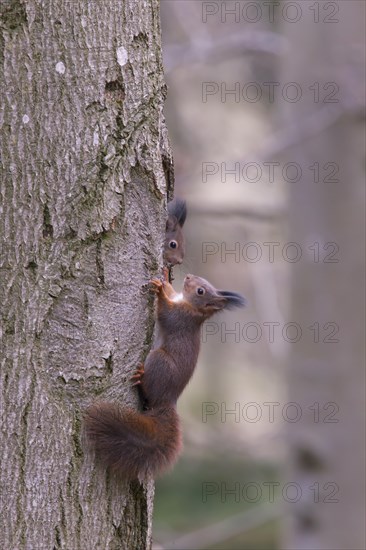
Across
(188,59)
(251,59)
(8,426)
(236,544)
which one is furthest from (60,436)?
(236,544)

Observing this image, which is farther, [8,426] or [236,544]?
[236,544]

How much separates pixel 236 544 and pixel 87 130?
11.4 meters

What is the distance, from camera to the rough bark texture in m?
2.43

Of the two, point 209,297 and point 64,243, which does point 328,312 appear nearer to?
point 209,297

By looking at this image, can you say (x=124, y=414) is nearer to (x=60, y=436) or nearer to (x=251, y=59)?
(x=60, y=436)

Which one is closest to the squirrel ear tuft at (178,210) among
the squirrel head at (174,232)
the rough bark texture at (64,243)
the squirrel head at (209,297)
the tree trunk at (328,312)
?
the squirrel head at (174,232)

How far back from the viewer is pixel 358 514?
6.92m

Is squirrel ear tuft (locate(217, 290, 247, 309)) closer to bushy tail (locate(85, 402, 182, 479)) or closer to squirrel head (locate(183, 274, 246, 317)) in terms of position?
squirrel head (locate(183, 274, 246, 317))

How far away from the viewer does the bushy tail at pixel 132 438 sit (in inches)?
Answer: 99.1

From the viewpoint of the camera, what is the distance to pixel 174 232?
3693 millimetres

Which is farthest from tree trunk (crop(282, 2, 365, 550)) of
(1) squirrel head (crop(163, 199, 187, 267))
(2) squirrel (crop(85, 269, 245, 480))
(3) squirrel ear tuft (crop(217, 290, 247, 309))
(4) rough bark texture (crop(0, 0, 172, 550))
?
(4) rough bark texture (crop(0, 0, 172, 550))

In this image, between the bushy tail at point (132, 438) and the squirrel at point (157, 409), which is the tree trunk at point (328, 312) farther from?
the bushy tail at point (132, 438)

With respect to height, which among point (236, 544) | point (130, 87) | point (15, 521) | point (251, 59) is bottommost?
point (15, 521)

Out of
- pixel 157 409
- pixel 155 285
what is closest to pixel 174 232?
pixel 155 285
